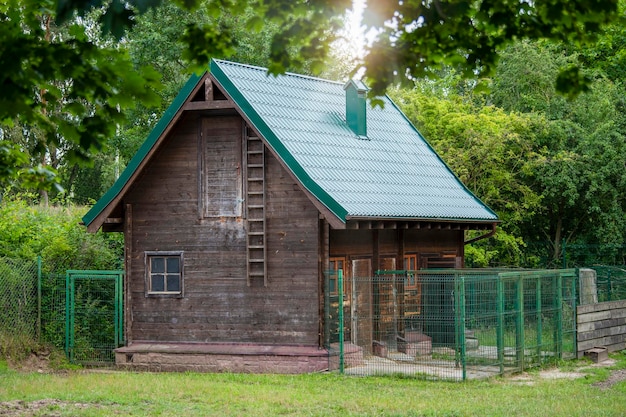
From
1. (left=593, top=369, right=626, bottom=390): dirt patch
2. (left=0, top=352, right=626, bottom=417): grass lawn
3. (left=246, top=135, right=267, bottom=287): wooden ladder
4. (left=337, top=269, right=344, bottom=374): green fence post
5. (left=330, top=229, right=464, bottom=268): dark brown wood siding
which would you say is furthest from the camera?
(left=330, top=229, right=464, bottom=268): dark brown wood siding

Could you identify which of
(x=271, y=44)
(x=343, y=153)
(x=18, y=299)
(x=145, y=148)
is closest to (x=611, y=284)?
(x=343, y=153)

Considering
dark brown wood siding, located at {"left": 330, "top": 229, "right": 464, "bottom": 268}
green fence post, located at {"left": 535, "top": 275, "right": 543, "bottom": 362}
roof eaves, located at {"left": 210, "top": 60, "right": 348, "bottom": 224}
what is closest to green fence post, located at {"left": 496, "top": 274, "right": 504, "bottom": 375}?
green fence post, located at {"left": 535, "top": 275, "right": 543, "bottom": 362}

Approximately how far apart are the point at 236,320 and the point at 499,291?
5.69m

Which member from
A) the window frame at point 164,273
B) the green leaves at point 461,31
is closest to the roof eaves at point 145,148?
the window frame at point 164,273

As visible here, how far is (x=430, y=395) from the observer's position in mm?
17062

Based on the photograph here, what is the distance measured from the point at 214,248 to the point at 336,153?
3453 mm

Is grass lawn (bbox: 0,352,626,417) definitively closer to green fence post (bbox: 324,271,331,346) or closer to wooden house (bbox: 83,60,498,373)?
green fence post (bbox: 324,271,331,346)

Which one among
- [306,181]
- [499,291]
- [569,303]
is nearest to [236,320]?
[306,181]

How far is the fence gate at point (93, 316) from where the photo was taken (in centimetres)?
2303

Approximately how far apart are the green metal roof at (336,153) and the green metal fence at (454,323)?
176cm

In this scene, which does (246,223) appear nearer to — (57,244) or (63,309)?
(63,309)

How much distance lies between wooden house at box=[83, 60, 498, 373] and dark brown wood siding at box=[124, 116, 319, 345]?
3 centimetres

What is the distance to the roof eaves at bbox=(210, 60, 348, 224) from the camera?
65.7 feet

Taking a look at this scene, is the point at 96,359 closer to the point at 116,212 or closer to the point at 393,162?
the point at 116,212
